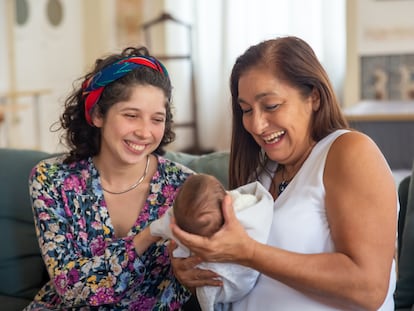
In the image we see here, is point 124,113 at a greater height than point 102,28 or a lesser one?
lesser

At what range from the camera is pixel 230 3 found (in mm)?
6246

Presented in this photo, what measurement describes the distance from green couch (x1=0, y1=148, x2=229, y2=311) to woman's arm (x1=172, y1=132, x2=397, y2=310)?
792 mm

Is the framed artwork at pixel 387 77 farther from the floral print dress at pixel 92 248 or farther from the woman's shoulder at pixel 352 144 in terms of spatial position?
the woman's shoulder at pixel 352 144

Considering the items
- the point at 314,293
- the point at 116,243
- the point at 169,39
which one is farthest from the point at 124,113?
the point at 169,39

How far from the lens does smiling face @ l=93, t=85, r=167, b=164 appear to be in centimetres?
175

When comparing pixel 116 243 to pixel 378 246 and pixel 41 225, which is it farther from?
Result: pixel 378 246

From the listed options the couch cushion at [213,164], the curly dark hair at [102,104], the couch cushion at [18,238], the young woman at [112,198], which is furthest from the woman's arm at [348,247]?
the couch cushion at [18,238]

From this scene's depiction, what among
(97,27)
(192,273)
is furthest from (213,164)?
(97,27)

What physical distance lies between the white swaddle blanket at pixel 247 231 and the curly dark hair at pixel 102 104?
1.40 feet

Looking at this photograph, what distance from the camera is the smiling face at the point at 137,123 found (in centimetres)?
175

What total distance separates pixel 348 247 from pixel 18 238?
1.28 meters

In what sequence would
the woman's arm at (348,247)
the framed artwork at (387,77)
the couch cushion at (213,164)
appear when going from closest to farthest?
the woman's arm at (348,247)
the couch cushion at (213,164)
the framed artwork at (387,77)

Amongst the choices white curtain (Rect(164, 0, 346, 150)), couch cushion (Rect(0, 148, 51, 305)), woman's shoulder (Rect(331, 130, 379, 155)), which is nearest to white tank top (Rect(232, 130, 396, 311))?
woman's shoulder (Rect(331, 130, 379, 155))

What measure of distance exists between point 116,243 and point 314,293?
1.91 ft
